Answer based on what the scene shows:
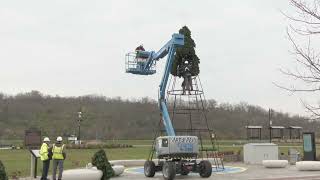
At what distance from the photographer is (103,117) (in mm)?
148375

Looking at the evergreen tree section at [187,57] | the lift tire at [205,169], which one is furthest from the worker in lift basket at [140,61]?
the lift tire at [205,169]

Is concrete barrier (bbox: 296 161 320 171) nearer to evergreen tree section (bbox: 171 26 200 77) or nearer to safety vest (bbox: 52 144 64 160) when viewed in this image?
evergreen tree section (bbox: 171 26 200 77)

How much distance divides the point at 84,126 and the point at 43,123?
14698 mm

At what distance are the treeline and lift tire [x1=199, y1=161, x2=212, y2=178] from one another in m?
94.0

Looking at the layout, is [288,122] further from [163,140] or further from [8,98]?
[163,140]

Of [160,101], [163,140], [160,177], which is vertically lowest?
[160,177]

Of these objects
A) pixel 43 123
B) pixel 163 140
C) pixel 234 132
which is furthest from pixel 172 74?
pixel 43 123

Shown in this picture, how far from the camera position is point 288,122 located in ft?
419

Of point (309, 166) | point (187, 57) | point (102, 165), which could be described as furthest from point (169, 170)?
point (309, 166)

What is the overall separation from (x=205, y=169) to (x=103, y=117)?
127085 millimetres

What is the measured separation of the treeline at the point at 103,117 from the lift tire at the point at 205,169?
94.0 meters

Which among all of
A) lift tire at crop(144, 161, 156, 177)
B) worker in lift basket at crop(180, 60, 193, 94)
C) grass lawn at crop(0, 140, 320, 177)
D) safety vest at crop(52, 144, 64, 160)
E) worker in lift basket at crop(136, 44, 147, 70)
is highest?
worker in lift basket at crop(136, 44, 147, 70)

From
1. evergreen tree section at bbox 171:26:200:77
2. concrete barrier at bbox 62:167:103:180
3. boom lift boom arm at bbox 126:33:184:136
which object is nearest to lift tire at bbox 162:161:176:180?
boom lift boom arm at bbox 126:33:184:136

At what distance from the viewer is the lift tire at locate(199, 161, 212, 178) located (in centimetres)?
2264
